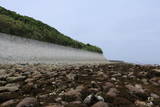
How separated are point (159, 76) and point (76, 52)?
23184mm

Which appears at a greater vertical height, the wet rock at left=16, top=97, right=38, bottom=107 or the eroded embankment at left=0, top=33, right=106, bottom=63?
the eroded embankment at left=0, top=33, right=106, bottom=63

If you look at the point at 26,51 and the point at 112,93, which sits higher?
the point at 26,51

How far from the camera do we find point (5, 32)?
13836mm

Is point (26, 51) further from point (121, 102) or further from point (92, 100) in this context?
point (121, 102)

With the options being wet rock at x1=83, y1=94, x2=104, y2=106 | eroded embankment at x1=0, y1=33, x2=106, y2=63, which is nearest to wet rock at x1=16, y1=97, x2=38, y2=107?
wet rock at x1=83, y1=94, x2=104, y2=106

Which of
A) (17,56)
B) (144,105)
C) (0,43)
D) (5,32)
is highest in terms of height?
(5,32)

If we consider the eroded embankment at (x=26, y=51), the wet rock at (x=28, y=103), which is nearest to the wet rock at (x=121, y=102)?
the wet rock at (x=28, y=103)

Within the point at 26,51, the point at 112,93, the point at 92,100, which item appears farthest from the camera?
the point at 26,51

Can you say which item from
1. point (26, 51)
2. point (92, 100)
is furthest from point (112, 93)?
point (26, 51)

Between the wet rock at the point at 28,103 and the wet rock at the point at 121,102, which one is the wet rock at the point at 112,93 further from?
the wet rock at the point at 28,103

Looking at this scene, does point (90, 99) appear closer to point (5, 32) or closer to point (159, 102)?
point (159, 102)

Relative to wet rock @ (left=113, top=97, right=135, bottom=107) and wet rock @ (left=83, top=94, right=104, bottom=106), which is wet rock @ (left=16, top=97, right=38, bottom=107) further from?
wet rock @ (left=113, top=97, right=135, bottom=107)

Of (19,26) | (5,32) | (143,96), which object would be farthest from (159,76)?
(19,26)

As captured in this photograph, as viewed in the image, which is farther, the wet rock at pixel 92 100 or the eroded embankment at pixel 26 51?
the eroded embankment at pixel 26 51
